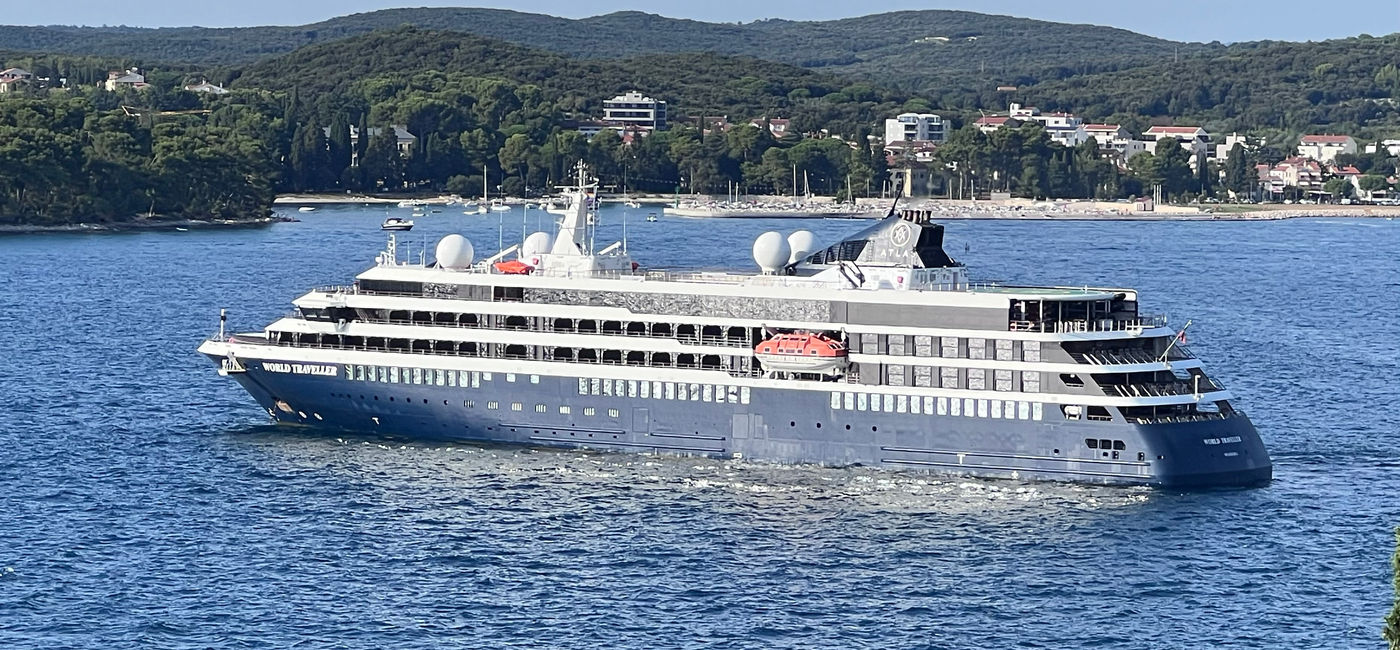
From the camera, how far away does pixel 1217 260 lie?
128750 mm

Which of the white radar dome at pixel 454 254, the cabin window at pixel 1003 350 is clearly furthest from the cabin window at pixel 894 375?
A: the white radar dome at pixel 454 254

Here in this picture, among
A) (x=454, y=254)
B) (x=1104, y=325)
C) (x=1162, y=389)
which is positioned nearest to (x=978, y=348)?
(x=1104, y=325)

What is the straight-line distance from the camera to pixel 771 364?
2133 inches

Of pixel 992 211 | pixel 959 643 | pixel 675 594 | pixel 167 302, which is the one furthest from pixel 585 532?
pixel 992 211

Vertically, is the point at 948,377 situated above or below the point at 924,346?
below

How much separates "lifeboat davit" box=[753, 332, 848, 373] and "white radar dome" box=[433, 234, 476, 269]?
9.95 metres

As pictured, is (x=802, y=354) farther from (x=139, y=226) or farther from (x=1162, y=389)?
(x=139, y=226)

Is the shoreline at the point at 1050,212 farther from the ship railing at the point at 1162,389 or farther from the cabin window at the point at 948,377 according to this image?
the ship railing at the point at 1162,389

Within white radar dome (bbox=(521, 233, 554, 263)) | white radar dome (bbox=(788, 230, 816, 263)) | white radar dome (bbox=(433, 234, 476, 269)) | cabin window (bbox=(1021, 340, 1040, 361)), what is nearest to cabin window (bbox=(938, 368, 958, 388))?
cabin window (bbox=(1021, 340, 1040, 361))

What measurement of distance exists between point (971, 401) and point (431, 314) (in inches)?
603

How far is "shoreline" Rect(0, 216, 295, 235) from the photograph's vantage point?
468 ft

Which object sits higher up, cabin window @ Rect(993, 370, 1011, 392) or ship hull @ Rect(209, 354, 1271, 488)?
cabin window @ Rect(993, 370, 1011, 392)

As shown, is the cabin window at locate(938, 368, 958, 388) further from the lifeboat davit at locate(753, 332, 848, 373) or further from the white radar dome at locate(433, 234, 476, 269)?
the white radar dome at locate(433, 234, 476, 269)

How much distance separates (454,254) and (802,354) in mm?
11405
